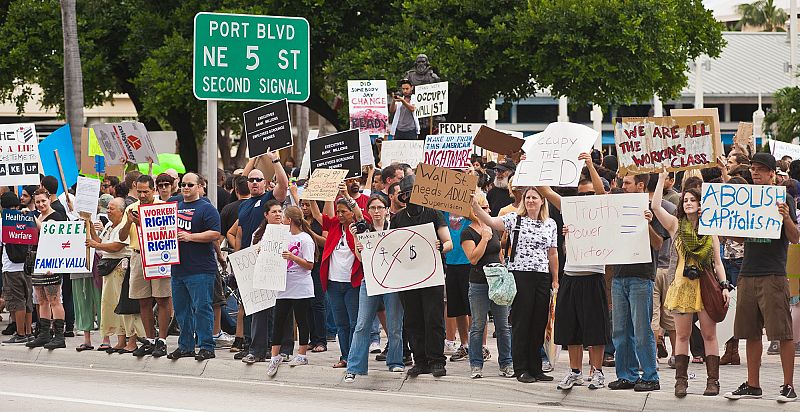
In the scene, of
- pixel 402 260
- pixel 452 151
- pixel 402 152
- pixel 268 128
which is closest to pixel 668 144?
pixel 402 260

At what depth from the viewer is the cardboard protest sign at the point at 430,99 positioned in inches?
754

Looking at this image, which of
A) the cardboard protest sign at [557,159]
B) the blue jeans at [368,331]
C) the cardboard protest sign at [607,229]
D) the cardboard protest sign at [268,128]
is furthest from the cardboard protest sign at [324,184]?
the cardboard protest sign at [607,229]

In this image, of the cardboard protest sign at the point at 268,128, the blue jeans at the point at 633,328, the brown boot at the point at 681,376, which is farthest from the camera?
the cardboard protest sign at the point at 268,128

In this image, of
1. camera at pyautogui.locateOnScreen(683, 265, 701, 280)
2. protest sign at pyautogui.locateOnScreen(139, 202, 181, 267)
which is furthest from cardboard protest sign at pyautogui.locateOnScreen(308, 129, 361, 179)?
camera at pyautogui.locateOnScreen(683, 265, 701, 280)

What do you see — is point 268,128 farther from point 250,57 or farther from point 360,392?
point 360,392

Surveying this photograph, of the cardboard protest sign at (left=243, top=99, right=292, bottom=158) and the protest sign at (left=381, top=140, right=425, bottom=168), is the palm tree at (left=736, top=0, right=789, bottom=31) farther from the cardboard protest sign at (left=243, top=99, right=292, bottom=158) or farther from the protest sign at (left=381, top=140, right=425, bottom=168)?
the cardboard protest sign at (left=243, top=99, right=292, bottom=158)

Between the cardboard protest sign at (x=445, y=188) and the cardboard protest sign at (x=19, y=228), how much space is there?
19.2 ft

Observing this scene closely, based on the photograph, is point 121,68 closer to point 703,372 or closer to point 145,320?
point 145,320

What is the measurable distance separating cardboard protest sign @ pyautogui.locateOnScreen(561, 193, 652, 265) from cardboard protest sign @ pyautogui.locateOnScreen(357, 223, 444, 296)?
→ 137cm

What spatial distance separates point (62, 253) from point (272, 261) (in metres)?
3.26

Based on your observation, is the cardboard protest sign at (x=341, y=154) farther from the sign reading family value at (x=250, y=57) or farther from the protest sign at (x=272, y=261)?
the sign reading family value at (x=250, y=57)

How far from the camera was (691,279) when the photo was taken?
1116cm

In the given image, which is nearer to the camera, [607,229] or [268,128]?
[607,229]

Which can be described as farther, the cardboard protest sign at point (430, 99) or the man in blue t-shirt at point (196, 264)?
the cardboard protest sign at point (430, 99)
